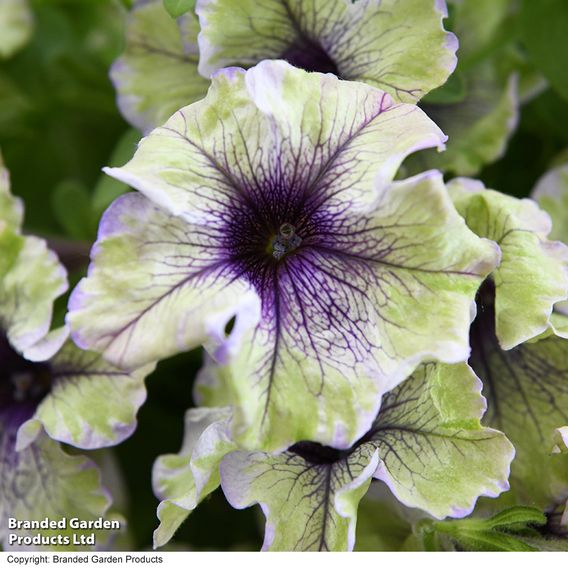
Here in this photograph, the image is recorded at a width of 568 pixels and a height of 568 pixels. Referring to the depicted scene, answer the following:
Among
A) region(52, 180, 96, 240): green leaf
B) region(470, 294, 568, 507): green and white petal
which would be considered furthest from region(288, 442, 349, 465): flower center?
region(52, 180, 96, 240): green leaf

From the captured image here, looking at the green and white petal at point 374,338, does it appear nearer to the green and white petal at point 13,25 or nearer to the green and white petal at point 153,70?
the green and white petal at point 153,70

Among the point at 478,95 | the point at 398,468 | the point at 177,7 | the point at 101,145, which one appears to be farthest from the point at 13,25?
the point at 398,468

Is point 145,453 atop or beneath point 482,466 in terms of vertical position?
beneath

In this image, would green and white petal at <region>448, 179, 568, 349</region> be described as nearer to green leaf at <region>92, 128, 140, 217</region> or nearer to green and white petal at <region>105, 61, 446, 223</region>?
green and white petal at <region>105, 61, 446, 223</region>

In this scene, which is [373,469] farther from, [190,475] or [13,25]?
[13,25]
